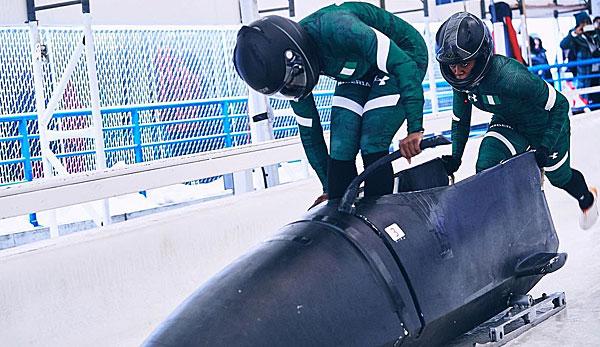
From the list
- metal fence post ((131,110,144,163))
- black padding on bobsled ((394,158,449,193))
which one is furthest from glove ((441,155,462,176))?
metal fence post ((131,110,144,163))

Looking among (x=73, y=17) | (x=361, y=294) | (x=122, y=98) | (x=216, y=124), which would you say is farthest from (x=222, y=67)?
(x=361, y=294)

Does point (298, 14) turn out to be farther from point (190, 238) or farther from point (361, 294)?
point (361, 294)

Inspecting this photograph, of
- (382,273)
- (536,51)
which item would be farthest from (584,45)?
(382,273)

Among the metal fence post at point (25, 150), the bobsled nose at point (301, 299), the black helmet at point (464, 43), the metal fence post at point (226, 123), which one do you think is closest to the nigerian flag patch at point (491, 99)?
the black helmet at point (464, 43)

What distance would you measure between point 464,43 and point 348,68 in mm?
424

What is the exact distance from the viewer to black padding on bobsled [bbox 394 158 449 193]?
8.12 ft

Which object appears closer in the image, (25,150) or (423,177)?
(423,177)

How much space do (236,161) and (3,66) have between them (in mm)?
2909

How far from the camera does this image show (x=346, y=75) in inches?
101

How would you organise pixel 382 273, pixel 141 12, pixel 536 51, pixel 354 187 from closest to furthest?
pixel 382 273 < pixel 354 187 < pixel 141 12 < pixel 536 51

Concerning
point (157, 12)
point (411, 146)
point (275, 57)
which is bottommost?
point (411, 146)

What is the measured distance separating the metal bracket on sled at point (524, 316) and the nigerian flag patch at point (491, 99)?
72cm

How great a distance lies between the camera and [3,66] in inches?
240

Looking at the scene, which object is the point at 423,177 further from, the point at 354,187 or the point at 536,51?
the point at 536,51
